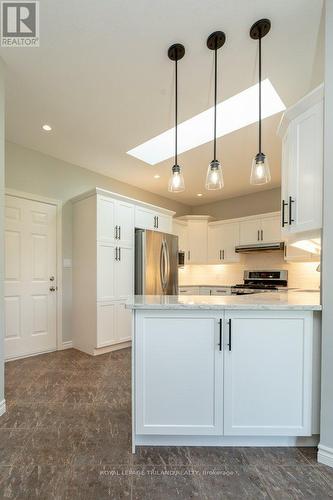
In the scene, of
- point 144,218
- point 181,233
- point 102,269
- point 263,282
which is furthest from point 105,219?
point 263,282

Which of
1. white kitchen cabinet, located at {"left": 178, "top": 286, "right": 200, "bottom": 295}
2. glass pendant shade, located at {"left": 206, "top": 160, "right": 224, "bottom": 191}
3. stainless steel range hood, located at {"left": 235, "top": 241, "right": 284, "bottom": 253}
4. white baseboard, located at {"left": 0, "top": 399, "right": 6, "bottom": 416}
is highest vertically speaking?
glass pendant shade, located at {"left": 206, "top": 160, "right": 224, "bottom": 191}

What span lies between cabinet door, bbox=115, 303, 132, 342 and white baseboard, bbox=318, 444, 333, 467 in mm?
2659

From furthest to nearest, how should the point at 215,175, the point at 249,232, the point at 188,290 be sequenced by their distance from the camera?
the point at 188,290 < the point at 249,232 < the point at 215,175

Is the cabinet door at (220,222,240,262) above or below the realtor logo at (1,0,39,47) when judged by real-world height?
below

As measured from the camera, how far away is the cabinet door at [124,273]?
153 inches

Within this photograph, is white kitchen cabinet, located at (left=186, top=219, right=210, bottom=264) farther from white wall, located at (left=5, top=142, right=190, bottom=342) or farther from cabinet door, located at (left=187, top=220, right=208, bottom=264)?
white wall, located at (left=5, top=142, right=190, bottom=342)

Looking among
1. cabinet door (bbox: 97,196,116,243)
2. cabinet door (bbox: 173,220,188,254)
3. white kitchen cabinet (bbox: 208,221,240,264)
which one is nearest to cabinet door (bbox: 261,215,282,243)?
white kitchen cabinet (bbox: 208,221,240,264)

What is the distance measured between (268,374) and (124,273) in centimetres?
267

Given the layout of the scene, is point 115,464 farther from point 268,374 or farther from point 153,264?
point 153,264

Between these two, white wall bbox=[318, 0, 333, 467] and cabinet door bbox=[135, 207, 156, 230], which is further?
cabinet door bbox=[135, 207, 156, 230]

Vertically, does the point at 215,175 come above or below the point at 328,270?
above

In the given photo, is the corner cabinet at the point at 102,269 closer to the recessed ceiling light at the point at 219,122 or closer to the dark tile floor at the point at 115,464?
the recessed ceiling light at the point at 219,122

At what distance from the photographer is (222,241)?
560cm

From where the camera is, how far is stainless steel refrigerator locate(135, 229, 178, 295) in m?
4.13
